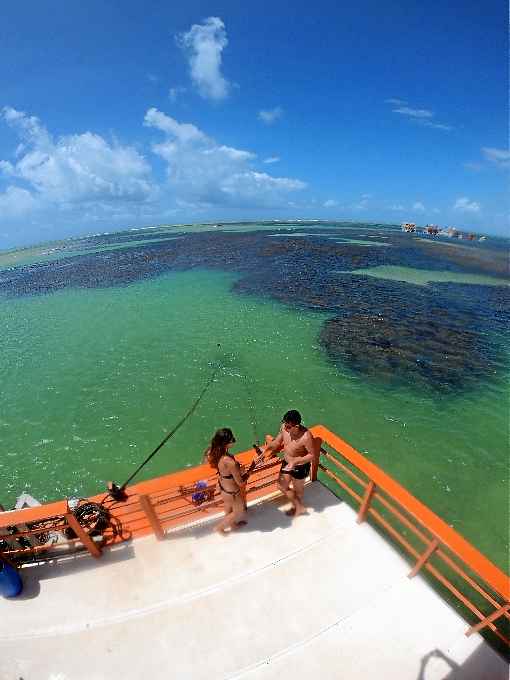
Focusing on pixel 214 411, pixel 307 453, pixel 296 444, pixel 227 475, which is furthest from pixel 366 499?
pixel 214 411

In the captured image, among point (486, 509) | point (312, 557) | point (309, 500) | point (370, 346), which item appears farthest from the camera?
point (370, 346)

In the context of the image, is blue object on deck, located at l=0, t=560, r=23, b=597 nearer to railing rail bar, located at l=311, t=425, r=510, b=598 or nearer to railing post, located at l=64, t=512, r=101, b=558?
railing post, located at l=64, t=512, r=101, b=558

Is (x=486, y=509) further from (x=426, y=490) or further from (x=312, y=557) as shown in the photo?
(x=312, y=557)

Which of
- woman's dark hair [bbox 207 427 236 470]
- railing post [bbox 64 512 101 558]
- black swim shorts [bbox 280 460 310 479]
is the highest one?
woman's dark hair [bbox 207 427 236 470]

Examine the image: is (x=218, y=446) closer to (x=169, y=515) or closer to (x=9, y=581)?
(x=169, y=515)

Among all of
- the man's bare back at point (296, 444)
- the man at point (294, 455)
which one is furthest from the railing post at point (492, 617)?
the man's bare back at point (296, 444)

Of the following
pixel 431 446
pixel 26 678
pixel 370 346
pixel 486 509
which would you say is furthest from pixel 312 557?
pixel 370 346

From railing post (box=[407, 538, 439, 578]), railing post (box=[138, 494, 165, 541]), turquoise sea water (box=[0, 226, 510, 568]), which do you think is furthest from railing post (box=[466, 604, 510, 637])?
turquoise sea water (box=[0, 226, 510, 568])
